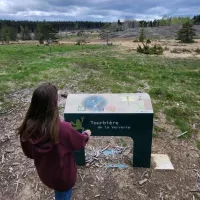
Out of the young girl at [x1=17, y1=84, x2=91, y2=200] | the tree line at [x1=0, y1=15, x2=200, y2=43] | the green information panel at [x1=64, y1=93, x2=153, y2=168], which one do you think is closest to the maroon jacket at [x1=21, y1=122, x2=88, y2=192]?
the young girl at [x1=17, y1=84, x2=91, y2=200]

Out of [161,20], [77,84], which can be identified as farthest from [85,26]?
[77,84]

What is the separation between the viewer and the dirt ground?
3.61m

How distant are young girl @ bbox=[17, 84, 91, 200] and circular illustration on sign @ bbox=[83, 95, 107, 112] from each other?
4.18 feet

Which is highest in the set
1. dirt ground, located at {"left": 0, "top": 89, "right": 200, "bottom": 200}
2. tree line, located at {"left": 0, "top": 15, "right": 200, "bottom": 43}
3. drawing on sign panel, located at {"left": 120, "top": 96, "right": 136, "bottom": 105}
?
tree line, located at {"left": 0, "top": 15, "right": 200, "bottom": 43}

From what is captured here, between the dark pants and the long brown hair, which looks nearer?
the long brown hair

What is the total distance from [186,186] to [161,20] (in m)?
135

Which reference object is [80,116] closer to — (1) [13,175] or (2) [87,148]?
(2) [87,148]

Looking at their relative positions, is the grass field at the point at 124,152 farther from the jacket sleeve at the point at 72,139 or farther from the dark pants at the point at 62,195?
the jacket sleeve at the point at 72,139

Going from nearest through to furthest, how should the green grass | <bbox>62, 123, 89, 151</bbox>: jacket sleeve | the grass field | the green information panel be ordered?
<bbox>62, 123, 89, 151</bbox>: jacket sleeve → the green information panel → the grass field → the green grass

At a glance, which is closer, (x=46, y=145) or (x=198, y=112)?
(x=46, y=145)

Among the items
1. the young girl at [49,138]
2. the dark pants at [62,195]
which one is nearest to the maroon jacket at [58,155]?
the young girl at [49,138]

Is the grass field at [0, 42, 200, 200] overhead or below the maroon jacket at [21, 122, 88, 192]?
below

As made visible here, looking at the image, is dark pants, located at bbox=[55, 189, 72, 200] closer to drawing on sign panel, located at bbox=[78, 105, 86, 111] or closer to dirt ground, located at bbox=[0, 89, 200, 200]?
dirt ground, located at bbox=[0, 89, 200, 200]

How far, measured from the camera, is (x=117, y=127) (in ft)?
12.0
